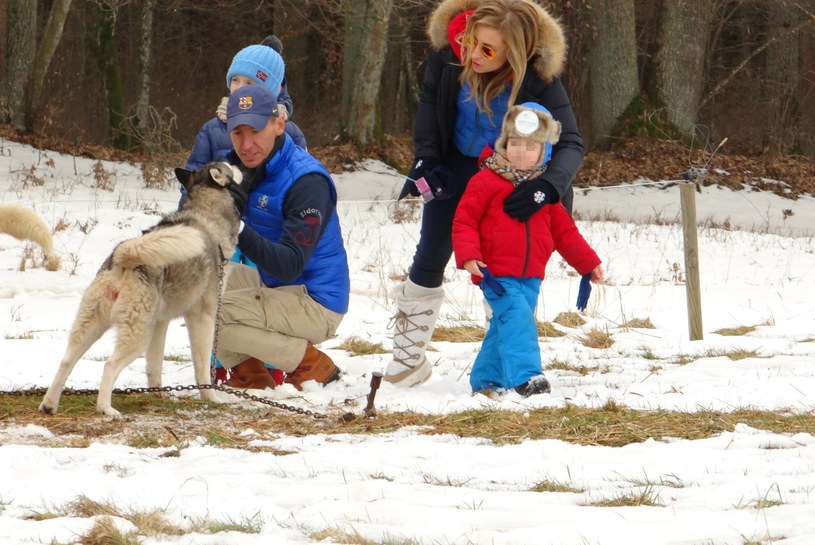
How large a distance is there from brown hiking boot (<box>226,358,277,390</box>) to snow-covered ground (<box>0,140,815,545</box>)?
1.07ft

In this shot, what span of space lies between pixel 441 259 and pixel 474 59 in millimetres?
1182

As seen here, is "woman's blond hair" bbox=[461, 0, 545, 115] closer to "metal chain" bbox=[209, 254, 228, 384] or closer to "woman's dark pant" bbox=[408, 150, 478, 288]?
"woman's dark pant" bbox=[408, 150, 478, 288]

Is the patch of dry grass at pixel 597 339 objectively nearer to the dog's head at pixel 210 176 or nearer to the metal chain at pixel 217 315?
the metal chain at pixel 217 315

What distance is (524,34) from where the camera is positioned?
5.43 metres

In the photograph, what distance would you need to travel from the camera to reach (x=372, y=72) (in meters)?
18.9

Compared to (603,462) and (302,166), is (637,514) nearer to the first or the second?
(603,462)

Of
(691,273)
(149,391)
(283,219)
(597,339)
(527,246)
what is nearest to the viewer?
(149,391)

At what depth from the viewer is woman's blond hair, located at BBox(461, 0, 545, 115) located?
538cm

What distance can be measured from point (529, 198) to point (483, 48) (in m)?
0.83

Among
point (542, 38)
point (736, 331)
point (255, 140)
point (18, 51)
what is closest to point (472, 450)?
point (255, 140)

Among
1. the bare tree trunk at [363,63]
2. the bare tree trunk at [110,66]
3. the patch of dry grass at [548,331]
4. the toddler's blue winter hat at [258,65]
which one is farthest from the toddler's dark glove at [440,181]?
the bare tree trunk at [110,66]

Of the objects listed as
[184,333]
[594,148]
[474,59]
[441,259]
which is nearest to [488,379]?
[441,259]

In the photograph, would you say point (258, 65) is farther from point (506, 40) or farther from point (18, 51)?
point (18, 51)

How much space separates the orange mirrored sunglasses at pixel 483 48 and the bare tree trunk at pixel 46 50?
13.8 metres
